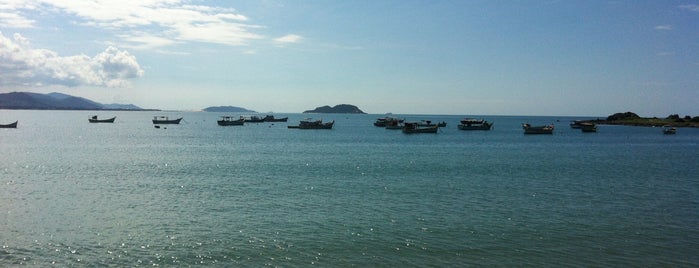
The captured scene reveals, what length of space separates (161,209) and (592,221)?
73.3ft

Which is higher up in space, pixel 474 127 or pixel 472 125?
pixel 472 125

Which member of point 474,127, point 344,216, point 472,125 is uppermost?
point 472,125

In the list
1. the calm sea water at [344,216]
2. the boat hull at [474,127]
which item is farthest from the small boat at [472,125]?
the calm sea water at [344,216]

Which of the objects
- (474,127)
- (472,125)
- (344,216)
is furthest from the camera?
(472,125)

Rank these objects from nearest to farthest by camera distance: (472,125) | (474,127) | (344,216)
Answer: (344,216)
(474,127)
(472,125)

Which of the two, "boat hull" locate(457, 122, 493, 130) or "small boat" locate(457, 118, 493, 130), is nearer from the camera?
"boat hull" locate(457, 122, 493, 130)

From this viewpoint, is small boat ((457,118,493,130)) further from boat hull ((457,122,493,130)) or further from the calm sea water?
the calm sea water

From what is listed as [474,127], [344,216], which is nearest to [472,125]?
[474,127]

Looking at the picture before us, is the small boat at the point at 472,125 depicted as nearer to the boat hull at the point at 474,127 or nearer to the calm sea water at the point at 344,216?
the boat hull at the point at 474,127

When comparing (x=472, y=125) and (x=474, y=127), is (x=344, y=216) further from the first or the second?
(x=472, y=125)

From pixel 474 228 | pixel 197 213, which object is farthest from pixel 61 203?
pixel 474 228

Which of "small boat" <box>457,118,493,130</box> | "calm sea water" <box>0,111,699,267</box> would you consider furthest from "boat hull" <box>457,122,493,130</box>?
"calm sea water" <box>0,111,699,267</box>

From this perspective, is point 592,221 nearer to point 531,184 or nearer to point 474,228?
point 474,228

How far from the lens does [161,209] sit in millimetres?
26781
